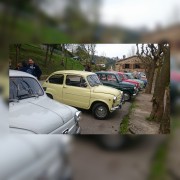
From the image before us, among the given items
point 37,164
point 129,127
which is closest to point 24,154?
point 37,164

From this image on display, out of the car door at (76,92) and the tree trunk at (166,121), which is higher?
the car door at (76,92)

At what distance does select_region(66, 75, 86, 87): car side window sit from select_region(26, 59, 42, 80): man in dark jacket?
194 mm

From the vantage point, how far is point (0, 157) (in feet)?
4.32

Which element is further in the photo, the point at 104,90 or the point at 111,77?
the point at 104,90

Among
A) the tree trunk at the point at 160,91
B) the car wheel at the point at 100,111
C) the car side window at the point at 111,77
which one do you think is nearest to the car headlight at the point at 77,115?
the car wheel at the point at 100,111

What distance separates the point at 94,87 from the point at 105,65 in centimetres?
18

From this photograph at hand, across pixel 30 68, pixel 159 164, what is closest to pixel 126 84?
pixel 159 164

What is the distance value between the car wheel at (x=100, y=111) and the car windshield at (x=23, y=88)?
38cm

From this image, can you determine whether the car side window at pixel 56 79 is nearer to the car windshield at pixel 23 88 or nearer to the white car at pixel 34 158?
the car windshield at pixel 23 88

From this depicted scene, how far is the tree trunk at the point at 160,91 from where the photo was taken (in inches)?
66.7

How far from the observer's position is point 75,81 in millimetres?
1842

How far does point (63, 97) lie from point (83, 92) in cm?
16

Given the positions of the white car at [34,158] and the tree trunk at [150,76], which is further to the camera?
the tree trunk at [150,76]

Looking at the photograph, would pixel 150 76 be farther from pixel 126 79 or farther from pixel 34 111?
pixel 34 111
